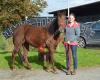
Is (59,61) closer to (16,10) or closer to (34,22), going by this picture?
(34,22)

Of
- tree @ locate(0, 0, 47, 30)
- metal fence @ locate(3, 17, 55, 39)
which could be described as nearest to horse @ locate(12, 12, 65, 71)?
metal fence @ locate(3, 17, 55, 39)

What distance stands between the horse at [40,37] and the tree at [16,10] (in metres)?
18.5

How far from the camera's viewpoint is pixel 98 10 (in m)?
53.5

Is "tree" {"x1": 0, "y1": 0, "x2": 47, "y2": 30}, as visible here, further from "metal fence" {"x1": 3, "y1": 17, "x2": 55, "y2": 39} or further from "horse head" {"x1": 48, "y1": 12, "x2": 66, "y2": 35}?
"horse head" {"x1": 48, "y1": 12, "x2": 66, "y2": 35}

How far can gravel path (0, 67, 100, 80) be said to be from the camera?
498 inches

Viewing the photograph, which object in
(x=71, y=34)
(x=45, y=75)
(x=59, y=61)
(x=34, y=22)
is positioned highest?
(x=71, y=34)

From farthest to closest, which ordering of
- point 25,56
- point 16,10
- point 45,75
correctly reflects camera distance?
point 16,10 < point 25,56 < point 45,75

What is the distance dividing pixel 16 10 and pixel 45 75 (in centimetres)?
2159

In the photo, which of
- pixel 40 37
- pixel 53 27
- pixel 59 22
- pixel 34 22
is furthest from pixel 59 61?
pixel 34 22

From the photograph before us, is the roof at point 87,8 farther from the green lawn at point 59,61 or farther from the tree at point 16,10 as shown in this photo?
the green lawn at point 59,61

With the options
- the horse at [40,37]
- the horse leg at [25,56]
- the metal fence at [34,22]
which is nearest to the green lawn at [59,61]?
the horse leg at [25,56]

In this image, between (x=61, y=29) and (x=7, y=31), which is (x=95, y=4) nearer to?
(x=7, y=31)

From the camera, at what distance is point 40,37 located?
1397 centimetres

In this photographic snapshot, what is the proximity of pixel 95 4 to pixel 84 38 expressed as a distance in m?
26.9
